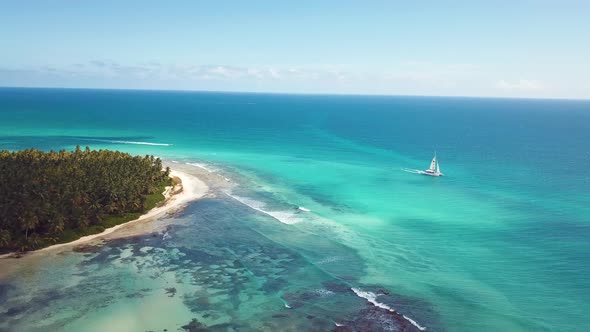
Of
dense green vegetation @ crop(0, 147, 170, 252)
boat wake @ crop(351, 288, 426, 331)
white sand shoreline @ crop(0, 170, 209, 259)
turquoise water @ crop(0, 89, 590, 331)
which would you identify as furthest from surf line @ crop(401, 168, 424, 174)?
boat wake @ crop(351, 288, 426, 331)

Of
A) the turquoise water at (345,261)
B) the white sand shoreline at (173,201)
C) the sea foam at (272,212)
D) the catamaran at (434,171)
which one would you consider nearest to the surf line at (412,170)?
the catamaran at (434,171)

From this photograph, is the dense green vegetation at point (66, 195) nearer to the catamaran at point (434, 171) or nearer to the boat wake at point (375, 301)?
the boat wake at point (375, 301)

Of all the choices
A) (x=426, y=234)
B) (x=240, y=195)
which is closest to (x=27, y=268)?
(x=240, y=195)

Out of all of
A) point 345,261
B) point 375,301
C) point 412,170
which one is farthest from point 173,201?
point 412,170

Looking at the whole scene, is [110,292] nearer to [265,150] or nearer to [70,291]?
[70,291]

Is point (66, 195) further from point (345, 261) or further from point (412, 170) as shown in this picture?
point (412, 170)

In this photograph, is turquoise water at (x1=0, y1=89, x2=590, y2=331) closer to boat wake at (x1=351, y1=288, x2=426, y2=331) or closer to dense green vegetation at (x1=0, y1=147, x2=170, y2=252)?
boat wake at (x1=351, y1=288, x2=426, y2=331)
